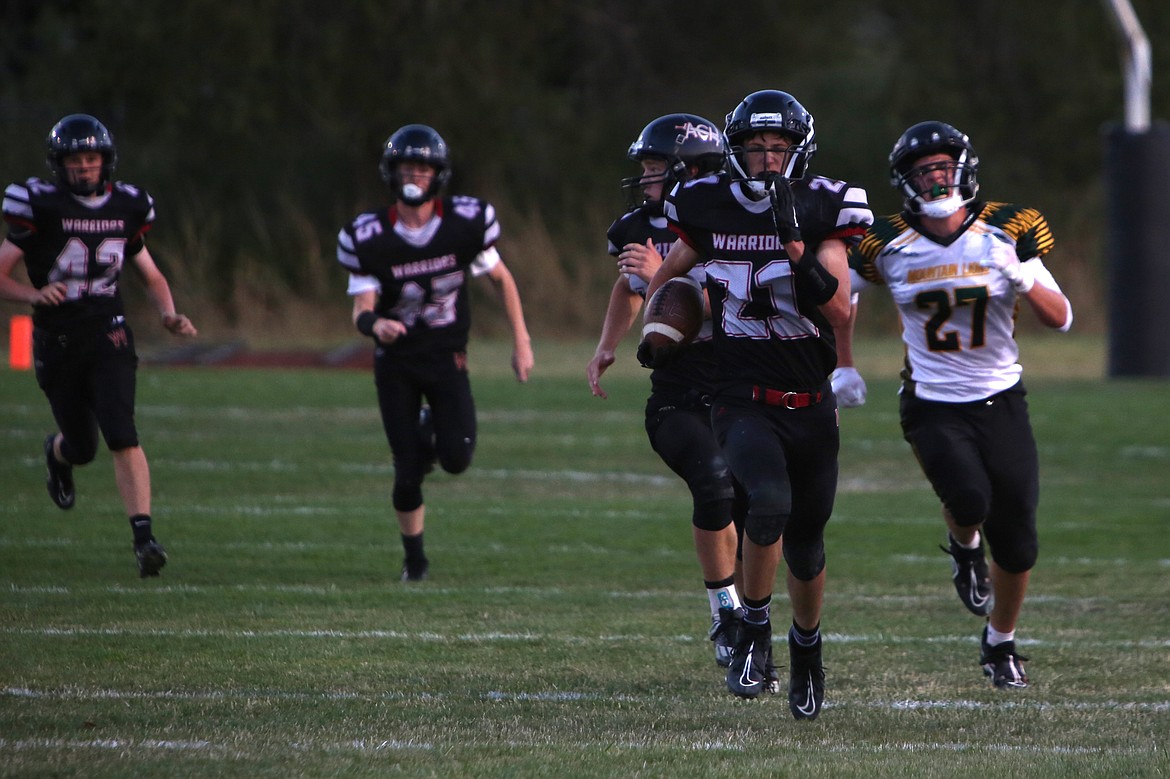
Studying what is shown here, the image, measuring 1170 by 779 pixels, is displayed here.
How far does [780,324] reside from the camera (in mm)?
4727

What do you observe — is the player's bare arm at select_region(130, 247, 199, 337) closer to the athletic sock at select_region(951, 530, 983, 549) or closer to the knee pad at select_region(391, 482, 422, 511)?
the knee pad at select_region(391, 482, 422, 511)

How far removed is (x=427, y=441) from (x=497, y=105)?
1771cm

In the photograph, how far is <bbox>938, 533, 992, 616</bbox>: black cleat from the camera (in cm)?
628

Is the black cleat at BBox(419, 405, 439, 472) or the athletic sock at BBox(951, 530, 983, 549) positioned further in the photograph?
the black cleat at BBox(419, 405, 439, 472)

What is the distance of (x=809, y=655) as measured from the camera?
183 inches

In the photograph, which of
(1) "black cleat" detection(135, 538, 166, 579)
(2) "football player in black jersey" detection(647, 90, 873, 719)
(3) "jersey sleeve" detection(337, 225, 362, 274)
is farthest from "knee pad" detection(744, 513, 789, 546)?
(1) "black cleat" detection(135, 538, 166, 579)

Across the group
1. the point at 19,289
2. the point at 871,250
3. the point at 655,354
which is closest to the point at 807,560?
the point at 655,354

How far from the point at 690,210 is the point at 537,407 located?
9419mm

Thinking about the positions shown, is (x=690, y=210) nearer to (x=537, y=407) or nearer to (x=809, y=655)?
(x=809, y=655)

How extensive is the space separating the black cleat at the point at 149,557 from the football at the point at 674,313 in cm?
270

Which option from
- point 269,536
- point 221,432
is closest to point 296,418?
point 221,432

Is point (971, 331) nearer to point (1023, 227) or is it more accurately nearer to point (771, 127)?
point (1023, 227)

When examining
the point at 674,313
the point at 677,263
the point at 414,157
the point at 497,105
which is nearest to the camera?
the point at 677,263

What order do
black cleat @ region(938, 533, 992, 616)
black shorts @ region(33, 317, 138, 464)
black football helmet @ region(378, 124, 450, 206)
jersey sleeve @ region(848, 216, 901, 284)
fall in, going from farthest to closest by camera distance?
black football helmet @ region(378, 124, 450, 206) → black shorts @ region(33, 317, 138, 464) → black cleat @ region(938, 533, 992, 616) → jersey sleeve @ region(848, 216, 901, 284)
